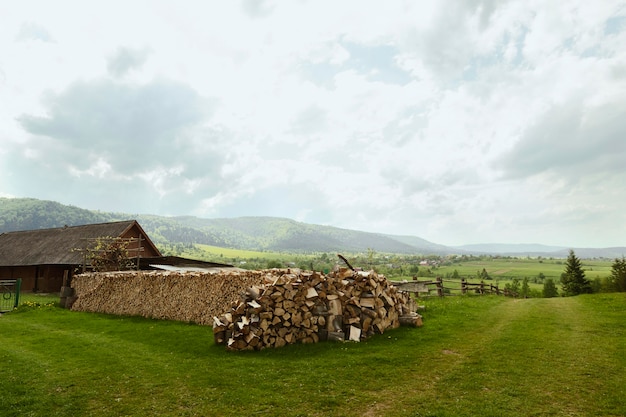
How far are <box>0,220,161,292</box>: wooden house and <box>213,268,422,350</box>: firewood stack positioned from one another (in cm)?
2299

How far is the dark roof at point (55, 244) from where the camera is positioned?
30781mm

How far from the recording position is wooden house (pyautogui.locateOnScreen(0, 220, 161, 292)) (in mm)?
31016

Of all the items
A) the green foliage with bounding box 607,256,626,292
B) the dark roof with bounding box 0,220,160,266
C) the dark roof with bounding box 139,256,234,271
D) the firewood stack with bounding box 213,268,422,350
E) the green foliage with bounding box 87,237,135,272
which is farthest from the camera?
the green foliage with bounding box 607,256,626,292

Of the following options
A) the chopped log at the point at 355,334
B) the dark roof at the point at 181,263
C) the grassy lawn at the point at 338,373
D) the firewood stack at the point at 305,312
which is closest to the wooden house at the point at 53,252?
the dark roof at the point at 181,263

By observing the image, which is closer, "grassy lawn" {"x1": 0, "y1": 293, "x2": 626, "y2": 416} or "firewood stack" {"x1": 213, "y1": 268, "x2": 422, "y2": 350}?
"grassy lawn" {"x1": 0, "y1": 293, "x2": 626, "y2": 416}

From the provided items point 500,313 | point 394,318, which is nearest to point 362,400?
point 394,318

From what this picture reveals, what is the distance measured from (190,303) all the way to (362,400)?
10.7 metres

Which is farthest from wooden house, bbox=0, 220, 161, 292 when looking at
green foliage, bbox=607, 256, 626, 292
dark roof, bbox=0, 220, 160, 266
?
green foliage, bbox=607, 256, 626, 292

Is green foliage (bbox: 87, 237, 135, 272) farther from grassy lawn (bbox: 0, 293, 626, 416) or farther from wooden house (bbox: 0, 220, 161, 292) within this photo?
grassy lawn (bbox: 0, 293, 626, 416)

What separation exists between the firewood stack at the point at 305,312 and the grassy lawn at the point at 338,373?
48 cm

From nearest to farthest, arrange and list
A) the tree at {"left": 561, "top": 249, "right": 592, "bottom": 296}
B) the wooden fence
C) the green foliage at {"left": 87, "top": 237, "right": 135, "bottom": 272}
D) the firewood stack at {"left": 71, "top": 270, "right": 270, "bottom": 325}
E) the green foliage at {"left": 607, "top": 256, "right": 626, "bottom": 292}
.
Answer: the firewood stack at {"left": 71, "top": 270, "right": 270, "bottom": 325}, the wooden fence, the green foliage at {"left": 87, "top": 237, "right": 135, "bottom": 272}, the green foliage at {"left": 607, "top": 256, "right": 626, "bottom": 292}, the tree at {"left": 561, "top": 249, "right": 592, "bottom": 296}

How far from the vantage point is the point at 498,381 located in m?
7.43

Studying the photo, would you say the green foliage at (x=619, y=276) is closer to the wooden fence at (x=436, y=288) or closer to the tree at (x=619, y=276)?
the tree at (x=619, y=276)

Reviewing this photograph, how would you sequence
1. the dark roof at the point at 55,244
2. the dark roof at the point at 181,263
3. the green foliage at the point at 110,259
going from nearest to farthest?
the green foliage at the point at 110,259
the dark roof at the point at 181,263
the dark roof at the point at 55,244
